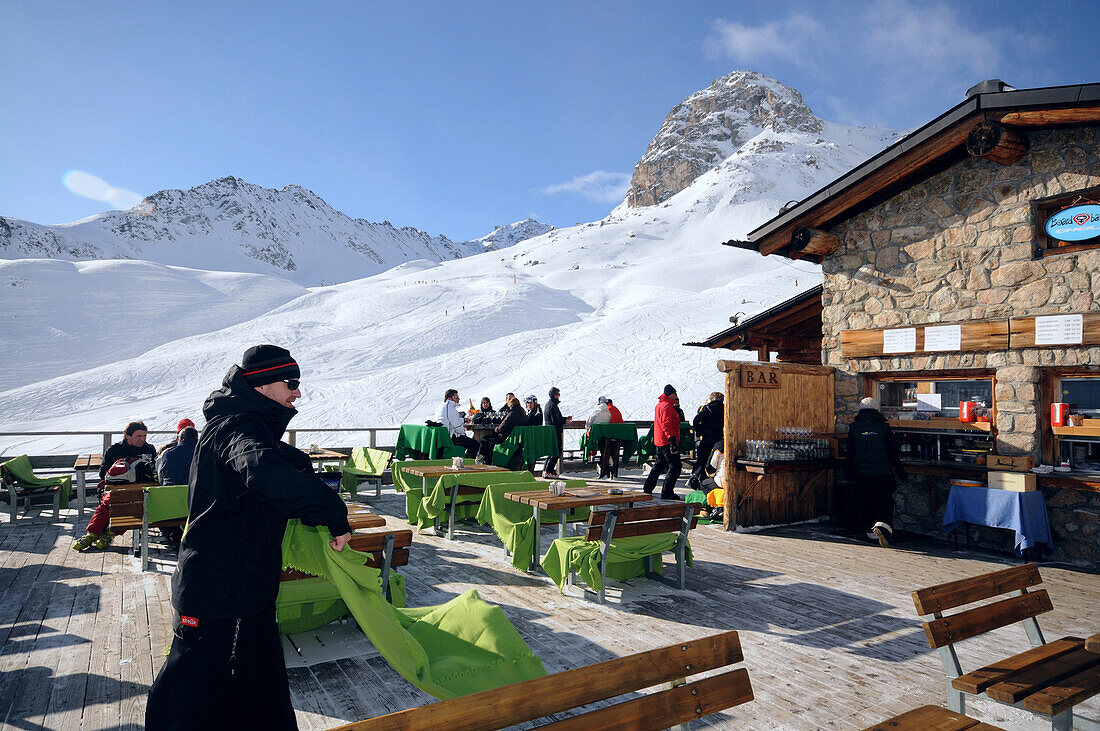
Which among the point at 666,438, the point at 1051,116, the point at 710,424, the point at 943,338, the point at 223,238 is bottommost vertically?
the point at 666,438

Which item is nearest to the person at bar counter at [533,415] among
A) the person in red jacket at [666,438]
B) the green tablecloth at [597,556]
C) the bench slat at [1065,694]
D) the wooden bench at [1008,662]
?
the person in red jacket at [666,438]

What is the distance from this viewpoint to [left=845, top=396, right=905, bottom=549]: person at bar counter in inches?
286

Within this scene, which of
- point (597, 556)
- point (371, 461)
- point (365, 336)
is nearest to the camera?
point (597, 556)

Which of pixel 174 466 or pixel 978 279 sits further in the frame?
pixel 978 279

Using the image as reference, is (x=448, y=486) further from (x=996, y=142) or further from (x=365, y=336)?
(x=365, y=336)

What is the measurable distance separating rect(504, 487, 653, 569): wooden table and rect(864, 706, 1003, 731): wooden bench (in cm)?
353

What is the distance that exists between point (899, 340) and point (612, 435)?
667 cm

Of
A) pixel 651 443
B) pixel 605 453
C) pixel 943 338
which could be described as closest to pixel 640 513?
pixel 943 338

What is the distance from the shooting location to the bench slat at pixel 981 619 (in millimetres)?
2666

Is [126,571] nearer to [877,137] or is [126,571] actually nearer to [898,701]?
[898,701]

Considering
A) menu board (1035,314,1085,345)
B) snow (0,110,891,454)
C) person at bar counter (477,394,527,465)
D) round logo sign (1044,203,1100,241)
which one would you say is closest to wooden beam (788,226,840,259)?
round logo sign (1044,203,1100,241)

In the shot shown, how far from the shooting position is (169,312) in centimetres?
4797

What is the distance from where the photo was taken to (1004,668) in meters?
2.70

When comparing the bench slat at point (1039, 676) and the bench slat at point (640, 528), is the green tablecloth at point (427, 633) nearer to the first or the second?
the bench slat at point (1039, 676)
